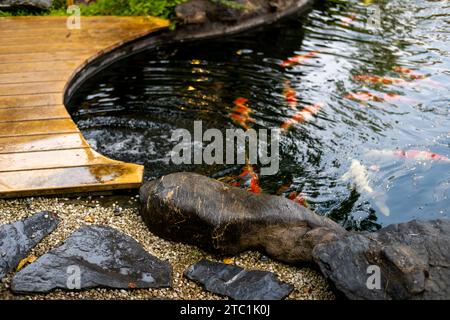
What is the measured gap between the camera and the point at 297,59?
7.85 m

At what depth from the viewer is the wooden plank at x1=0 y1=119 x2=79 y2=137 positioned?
4.77m

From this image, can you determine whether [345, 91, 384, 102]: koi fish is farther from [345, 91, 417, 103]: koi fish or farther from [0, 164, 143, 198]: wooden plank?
[0, 164, 143, 198]: wooden plank

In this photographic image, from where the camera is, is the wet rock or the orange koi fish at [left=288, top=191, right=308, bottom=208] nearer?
the wet rock

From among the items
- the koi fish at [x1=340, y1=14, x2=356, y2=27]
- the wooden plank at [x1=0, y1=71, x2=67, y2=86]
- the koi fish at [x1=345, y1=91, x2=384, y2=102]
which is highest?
the koi fish at [x1=340, y1=14, x2=356, y2=27]

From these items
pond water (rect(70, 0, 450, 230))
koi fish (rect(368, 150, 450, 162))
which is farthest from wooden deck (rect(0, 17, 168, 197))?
koi fish (rect(368, 150, 450, 162))

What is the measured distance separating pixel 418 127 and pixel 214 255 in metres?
3.59

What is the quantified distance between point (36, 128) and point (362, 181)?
3.56 meters

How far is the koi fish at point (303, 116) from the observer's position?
594 cm

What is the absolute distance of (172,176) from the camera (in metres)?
3.96

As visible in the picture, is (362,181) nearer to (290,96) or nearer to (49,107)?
(290,96)

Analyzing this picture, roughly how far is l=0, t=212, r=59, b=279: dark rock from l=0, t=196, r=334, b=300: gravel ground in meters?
0.06

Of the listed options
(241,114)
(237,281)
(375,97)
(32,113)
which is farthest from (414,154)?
(32,113)
